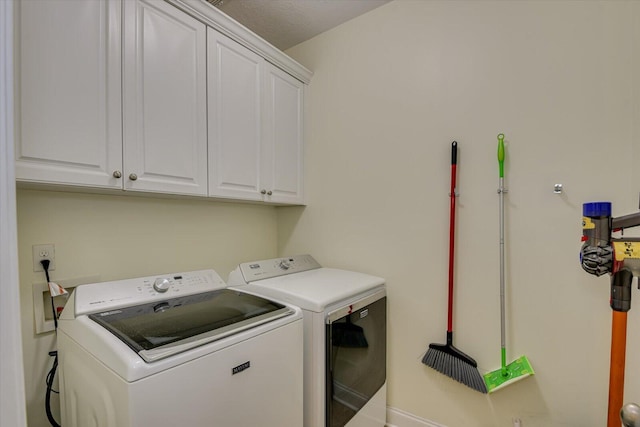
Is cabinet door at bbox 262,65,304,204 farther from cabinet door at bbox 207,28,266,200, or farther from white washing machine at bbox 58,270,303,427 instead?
white washing machine at bbox 58,270,303,427

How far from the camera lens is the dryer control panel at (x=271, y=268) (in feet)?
Answer: 5.40

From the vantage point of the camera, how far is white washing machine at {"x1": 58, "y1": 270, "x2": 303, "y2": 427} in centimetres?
81

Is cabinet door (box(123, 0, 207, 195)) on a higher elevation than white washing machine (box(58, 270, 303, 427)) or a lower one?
higher

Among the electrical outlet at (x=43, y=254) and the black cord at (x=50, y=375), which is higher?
the electrical outlet at (x=43, y=254)

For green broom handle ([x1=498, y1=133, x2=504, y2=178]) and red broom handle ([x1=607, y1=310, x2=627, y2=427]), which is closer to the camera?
red broom handle ([x1=607, y1=310, x2=627, y2=427])

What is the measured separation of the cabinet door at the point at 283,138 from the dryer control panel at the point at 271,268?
0.41 meters

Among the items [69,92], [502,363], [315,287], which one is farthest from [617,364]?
[69,92]

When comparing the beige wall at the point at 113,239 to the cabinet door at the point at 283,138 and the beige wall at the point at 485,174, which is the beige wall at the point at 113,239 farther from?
the beige wall at the point at 485,174

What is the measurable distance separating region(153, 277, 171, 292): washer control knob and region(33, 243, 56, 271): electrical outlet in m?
0.40

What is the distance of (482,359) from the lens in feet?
5.02

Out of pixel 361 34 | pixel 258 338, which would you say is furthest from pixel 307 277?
pixel 361 34

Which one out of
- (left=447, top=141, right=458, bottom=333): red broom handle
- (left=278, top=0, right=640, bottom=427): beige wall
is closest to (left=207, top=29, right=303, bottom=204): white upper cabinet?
(left=278, top=0, right=640, bottom=427): beige wall

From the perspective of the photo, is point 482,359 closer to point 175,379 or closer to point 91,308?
point 175,379

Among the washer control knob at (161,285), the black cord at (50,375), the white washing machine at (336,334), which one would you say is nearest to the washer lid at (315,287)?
the white washing machine at (336,334)
